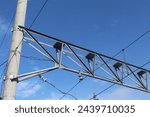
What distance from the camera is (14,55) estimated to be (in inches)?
482

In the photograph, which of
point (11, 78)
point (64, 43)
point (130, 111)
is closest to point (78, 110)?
point (130, 111)

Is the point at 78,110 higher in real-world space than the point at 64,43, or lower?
lower

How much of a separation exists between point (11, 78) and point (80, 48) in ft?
11.9

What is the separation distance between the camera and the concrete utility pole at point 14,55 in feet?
38.2

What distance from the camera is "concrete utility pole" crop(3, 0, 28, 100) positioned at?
11.6 meters

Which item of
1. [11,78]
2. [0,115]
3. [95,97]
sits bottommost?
[0,115]

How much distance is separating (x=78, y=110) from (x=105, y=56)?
4.61 metres

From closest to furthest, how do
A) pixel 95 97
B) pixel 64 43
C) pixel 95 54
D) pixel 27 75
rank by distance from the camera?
pixel 27 75, pixel 64 43, pixel 95 54, pixel 95 97

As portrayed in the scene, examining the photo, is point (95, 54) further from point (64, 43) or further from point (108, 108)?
point (108, 108)

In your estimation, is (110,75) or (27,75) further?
(110,75)

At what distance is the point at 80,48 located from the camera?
1433 centimetres

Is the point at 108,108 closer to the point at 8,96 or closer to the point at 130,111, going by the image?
the point at 130,111

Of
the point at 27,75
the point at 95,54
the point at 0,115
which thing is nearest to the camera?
the point at 0,115

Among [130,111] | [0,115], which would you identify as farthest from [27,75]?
[130,111]
